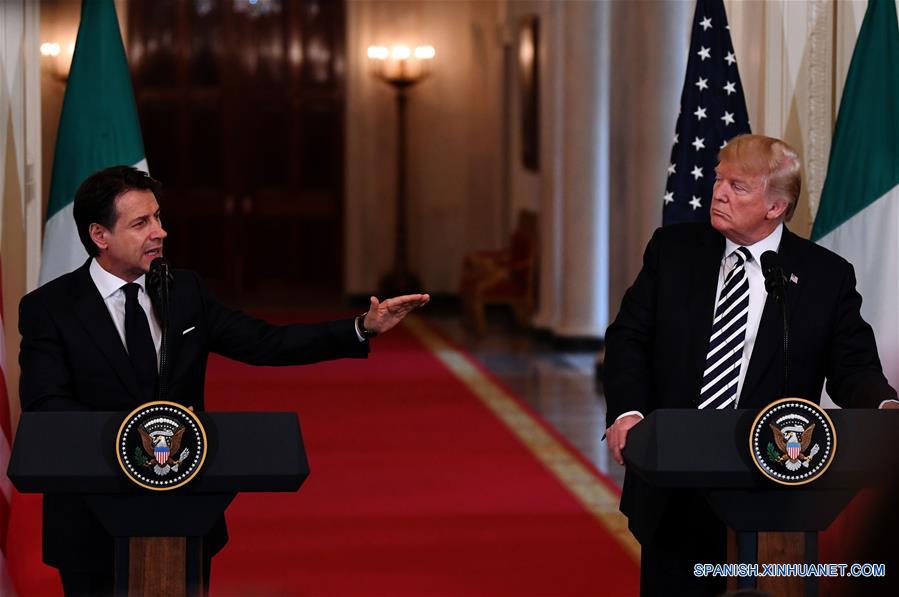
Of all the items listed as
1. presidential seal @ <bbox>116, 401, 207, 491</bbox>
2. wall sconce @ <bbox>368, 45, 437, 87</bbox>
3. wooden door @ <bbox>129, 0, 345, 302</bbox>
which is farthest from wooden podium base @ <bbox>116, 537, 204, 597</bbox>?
wooden door @ <bbox>129, 0, 345, 302</bbox>

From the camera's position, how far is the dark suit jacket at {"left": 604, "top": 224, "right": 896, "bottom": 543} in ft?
11.6

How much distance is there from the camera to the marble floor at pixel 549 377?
8.90 metres

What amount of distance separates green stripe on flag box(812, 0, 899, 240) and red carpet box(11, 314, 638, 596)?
1.81 meters

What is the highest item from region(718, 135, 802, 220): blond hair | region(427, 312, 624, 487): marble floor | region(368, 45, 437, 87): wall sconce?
region(368, 45, 437, 87): wall sconce

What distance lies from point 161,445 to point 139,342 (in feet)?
2.25

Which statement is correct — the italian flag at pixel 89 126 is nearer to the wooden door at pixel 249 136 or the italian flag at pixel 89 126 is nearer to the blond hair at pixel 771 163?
the blond hair at pixel 771 163

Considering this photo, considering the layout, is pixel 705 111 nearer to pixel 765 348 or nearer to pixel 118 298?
pixel 765 348

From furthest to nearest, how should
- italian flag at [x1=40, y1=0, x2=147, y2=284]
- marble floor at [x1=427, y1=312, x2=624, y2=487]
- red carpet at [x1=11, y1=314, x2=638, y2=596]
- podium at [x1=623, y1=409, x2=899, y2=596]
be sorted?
marble floor at [x1=427, y1=312, x2=624, y2=487] → red carpet at [x1=11, y1=314, x2=638, y2=596] → italian flag at [x1=40, y1=0, x2=147, y2=284] → podium at [x1=623, y1=409, x2=899, y2=596]

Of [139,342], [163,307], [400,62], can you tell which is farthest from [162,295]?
[400,62]

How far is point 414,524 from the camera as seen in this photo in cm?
656

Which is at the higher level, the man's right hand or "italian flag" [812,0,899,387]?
"italian flag" [812,0,899,387]

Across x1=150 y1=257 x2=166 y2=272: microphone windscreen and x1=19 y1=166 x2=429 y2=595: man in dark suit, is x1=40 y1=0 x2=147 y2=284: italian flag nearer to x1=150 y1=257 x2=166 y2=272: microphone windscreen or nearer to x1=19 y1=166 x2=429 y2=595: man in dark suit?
x1=19 y1=166 x2=429 y2=595: man in dark suit

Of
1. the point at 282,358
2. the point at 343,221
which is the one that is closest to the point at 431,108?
the point at 343,221

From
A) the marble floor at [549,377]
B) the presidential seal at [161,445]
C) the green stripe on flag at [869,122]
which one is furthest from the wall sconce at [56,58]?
the presidential seal at [161,445]
